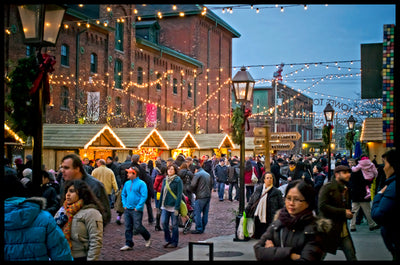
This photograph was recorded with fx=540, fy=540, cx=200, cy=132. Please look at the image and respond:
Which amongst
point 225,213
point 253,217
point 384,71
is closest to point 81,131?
point 225,213

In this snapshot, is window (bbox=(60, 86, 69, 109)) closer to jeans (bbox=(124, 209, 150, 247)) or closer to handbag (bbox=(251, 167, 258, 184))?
handbag (bbox=(251, 167, 258, 184))

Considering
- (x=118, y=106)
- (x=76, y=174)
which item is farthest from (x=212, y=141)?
(x=76, y=174)

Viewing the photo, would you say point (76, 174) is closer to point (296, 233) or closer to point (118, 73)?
point (296, 233)

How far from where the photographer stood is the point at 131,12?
46438 millimetres

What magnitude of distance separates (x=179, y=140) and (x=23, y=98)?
27895 millimetres

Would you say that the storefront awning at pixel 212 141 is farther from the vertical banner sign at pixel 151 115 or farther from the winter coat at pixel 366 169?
the winter coat at pixel 366 169

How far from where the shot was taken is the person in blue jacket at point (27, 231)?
4.27m

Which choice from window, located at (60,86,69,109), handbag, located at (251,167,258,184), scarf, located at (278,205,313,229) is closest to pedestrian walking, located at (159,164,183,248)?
scarf, located at (278,205,313,229)

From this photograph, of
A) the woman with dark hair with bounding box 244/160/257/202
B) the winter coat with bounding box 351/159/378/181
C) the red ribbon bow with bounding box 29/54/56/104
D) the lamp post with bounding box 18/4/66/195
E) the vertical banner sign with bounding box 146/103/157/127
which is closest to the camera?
the lamp post with bounding box 18/4/66/195

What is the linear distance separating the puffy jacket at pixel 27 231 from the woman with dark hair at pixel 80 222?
1231mm

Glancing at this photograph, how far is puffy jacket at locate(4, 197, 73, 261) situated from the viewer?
427 cm

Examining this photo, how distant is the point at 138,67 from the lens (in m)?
47.1

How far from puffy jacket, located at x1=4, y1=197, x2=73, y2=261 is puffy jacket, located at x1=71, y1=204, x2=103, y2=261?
1226mm

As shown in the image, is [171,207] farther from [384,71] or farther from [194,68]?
[194,68]
